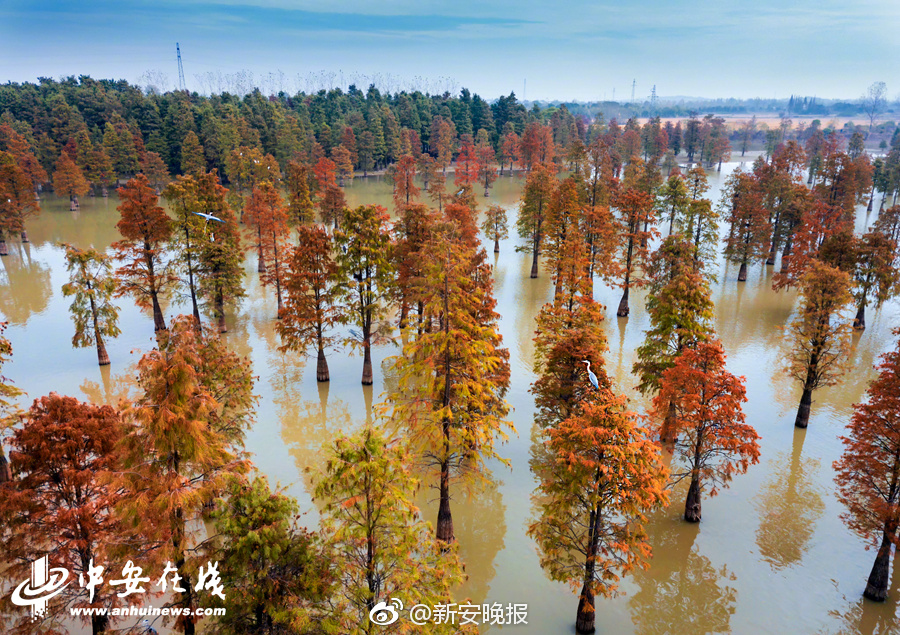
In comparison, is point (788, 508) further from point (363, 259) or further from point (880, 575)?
point (363, 259)

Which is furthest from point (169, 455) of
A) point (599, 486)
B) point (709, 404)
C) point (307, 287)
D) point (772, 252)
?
point (772, 252)

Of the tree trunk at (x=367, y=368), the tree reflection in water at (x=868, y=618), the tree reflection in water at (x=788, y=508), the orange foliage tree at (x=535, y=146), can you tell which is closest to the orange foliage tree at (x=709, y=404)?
the tree reflection in water at (x=788, y=508)

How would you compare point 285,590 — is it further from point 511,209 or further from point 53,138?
point 53,138

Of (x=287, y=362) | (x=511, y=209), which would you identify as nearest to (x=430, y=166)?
(x=511, y=209)

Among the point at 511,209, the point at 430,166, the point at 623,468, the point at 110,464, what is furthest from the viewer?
the point at 430,166

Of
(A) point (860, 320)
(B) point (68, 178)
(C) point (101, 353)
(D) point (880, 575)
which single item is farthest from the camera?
(B) point (68, 178)
